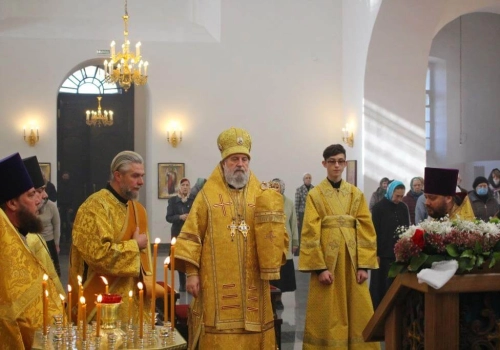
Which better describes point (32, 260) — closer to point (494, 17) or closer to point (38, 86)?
point (38, 86)

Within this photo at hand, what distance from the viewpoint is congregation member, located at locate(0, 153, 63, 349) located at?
3.23 meters

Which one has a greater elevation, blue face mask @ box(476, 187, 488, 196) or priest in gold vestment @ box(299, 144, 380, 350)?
blue face mask @ box(476, 187, 488, 196)

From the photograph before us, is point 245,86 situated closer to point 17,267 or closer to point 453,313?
point 17,267

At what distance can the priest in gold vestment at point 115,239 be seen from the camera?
4430 millimetres

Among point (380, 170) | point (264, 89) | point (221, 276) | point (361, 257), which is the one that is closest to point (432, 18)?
point (380, 170)

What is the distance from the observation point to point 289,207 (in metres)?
10.3

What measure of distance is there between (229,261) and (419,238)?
5.95 feet

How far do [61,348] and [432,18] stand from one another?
45.0 feet

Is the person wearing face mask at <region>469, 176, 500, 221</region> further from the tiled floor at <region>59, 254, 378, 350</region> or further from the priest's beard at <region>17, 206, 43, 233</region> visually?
the priest's beard at <region>17, 206, 43, 233</region>

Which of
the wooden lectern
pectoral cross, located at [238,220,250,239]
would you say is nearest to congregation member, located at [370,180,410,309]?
pectoral cross, located at [238,220,250,239]

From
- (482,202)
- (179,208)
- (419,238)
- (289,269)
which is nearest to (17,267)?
(419,238)

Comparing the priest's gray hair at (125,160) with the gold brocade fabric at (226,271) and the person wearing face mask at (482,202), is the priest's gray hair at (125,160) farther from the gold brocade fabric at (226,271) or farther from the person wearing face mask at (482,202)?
the person wearing face mask at (482,202)

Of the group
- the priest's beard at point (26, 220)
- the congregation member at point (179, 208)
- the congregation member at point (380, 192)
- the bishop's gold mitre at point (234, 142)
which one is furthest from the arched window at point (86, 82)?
the priest's beard at point (26, 220)

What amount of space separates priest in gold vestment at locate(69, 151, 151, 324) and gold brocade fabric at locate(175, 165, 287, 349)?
0.34m
